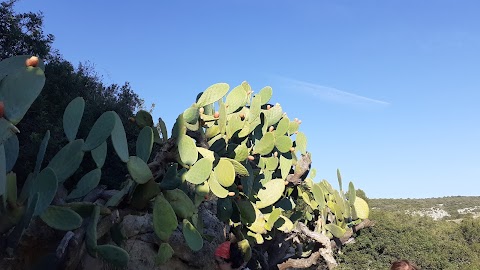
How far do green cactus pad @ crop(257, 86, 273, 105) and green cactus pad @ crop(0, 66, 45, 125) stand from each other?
3.79 m

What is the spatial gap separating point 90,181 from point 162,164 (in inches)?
33.2

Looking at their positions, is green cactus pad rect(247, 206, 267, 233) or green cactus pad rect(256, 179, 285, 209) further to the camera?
green cactus pad rect(247, 206, 267, 233)

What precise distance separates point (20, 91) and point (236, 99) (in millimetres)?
2892

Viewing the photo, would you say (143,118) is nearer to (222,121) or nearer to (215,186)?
(222,121)

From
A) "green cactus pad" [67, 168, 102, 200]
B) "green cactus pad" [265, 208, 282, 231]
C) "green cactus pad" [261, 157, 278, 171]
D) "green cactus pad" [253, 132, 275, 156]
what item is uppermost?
"green cactus pad" [253, 132, 275, 156]

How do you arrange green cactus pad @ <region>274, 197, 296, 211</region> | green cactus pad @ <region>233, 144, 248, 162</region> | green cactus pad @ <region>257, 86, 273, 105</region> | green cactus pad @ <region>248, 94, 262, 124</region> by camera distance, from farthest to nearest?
1. green cactus pad @ <region>274, 197, 296, 211</region>
2. green cactus pad @ <region>257, 86, 273, 105</region>
3. green cactus pad @ <region>248, 94, 262, 124</region>
4. green cactus pad @ <region>233, 144, 248, 162</region>

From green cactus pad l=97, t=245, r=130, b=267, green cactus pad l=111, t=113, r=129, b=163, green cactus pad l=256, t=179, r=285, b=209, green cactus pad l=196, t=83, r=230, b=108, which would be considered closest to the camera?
green cactus pad l=97, t=245, r=130, b=267

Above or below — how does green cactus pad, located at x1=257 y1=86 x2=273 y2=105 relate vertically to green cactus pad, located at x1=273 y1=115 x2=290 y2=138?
above

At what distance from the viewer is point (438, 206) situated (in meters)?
53.0

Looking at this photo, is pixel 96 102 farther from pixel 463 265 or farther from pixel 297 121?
pixel 463 265

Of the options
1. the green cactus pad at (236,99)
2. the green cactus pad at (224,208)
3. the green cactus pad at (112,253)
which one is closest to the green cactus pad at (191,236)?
the green cactus pad at (112,253)

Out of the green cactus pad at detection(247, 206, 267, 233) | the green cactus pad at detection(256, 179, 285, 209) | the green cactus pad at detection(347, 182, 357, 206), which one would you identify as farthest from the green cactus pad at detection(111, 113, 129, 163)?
the green cactus pad at detection(347, 182, 357, 206)

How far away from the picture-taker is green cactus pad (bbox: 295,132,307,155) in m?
6.79

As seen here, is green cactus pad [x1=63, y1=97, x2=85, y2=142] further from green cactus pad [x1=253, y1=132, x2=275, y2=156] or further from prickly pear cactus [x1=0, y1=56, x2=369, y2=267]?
green cactus pad [x1=253, y1=132, x2=275, y2=156]
